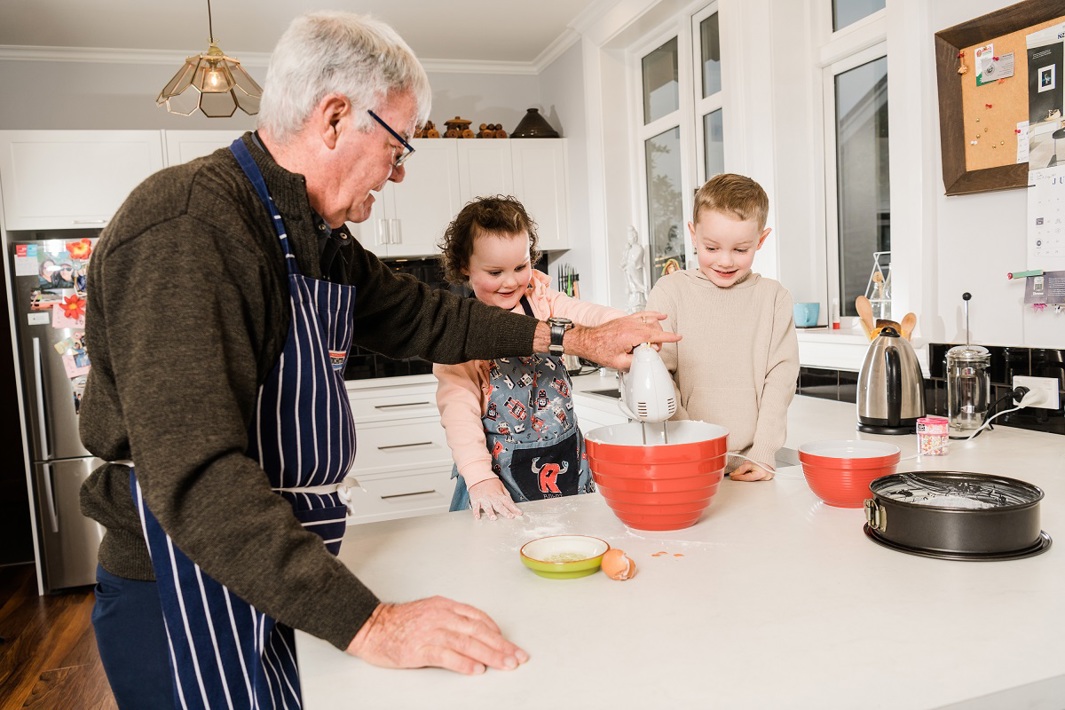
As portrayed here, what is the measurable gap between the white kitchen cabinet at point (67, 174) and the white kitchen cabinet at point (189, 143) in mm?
97

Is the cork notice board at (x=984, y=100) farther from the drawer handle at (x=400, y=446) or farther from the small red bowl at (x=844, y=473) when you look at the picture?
the drawer handle at (x=400, y=446)

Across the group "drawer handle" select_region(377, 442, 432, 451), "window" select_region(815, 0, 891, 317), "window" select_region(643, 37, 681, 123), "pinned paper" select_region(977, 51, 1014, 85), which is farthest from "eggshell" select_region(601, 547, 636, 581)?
"window" select_region(643, 37, 681, 123)

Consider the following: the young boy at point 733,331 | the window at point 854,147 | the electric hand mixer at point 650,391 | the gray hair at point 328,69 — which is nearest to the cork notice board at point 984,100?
the window at point 854,147

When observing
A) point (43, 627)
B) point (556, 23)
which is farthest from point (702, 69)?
point (43, 627)

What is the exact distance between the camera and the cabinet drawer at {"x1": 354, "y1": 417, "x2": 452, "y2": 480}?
3.98m

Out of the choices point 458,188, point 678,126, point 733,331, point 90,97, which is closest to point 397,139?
point 733,331

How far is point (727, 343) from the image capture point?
1.68 metres

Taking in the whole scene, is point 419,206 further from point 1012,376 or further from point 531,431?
point 1012,376

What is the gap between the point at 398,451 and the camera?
4020 mm

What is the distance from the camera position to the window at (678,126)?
3.59 meters

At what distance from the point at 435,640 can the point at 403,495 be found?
330cm

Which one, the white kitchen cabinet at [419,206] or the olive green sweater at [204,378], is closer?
the olive green sweater at [204,378]

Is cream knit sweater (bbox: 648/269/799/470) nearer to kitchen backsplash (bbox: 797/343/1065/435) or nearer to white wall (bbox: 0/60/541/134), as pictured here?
kitchen backsplash (bbox: 797/343/1065/435)

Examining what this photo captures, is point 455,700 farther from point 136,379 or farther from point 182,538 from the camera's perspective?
point 136,379
